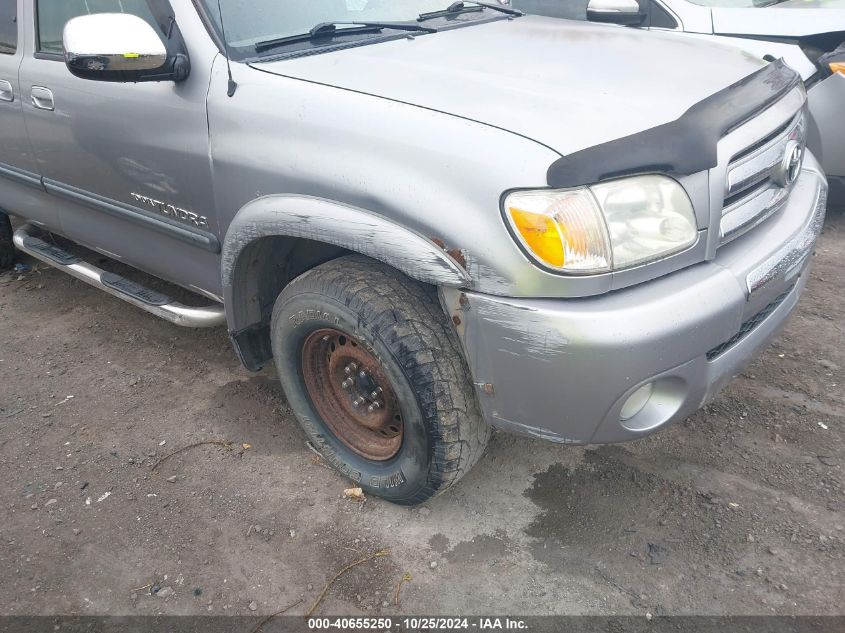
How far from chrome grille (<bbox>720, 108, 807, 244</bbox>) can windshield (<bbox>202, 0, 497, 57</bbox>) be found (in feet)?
4.63

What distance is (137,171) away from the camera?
267 centimetres

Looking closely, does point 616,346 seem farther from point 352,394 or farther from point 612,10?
point 612,10

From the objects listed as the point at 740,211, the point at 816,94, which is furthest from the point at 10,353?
the point at 816,94

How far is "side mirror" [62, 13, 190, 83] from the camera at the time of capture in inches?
87.2

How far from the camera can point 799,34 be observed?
4270 mm

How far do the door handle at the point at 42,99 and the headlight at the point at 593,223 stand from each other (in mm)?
2185

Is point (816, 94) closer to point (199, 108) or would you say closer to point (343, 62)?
point (343, 62)

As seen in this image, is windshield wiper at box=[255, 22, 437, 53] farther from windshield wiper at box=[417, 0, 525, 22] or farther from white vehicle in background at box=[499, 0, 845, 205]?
white vehicle in background at box=[499, 0, 845, 205]

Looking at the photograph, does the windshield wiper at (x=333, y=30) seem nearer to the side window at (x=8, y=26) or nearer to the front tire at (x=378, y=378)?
the front tire at (x=378, y=378)

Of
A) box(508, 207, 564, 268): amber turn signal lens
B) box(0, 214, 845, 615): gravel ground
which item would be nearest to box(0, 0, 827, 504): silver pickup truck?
box(508, 207, 564, 268): amber turn signal lens

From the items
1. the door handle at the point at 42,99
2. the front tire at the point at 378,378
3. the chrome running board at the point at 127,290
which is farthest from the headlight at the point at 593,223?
the door handle at the point at 42,99

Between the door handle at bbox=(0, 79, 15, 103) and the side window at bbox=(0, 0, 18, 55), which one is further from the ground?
the side window at bbox=(0, 0, 18, 55)

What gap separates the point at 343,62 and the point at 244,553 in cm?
160

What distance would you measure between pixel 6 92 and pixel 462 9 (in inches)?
80.7
